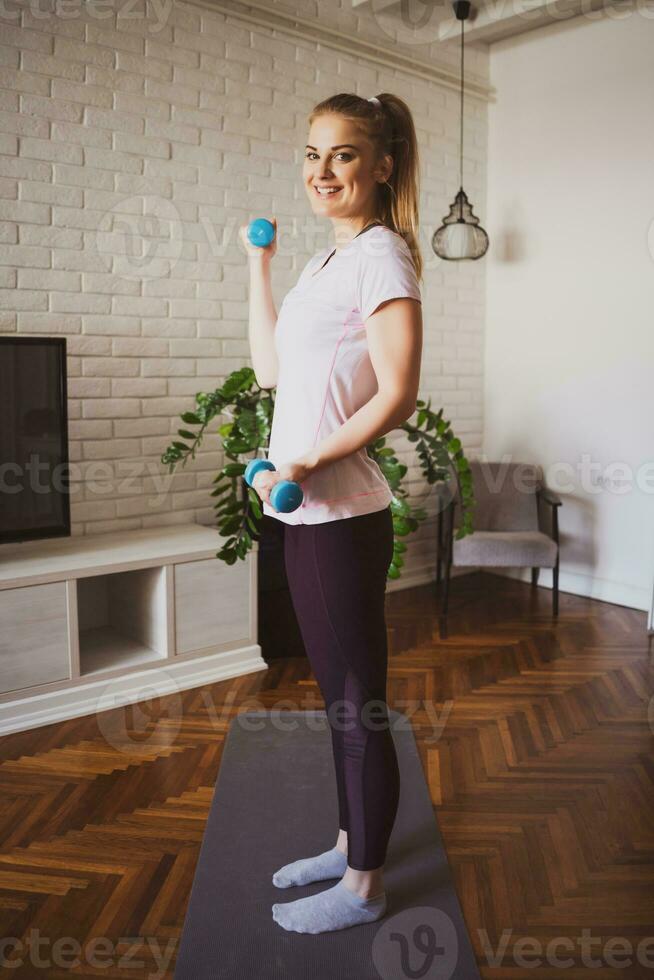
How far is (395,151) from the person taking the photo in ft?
5.45

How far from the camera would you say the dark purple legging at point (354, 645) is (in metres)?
1.62

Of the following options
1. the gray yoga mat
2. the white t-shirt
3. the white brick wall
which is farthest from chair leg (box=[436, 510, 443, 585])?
the white t-shirt

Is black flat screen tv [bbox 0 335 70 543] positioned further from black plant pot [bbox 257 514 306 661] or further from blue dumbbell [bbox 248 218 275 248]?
blue dumbbell [bbox 248 218 275 248]

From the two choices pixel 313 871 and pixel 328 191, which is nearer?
pixel 328 191

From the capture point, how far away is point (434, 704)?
299 centimetres

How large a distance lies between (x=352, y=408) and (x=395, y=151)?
505mm

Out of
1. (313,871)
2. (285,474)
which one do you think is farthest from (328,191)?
(313,871)

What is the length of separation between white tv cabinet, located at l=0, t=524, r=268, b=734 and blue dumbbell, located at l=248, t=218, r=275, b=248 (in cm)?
149

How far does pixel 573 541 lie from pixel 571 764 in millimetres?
2090

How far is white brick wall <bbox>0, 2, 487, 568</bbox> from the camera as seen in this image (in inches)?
123

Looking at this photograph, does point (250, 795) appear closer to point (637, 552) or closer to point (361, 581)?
point (361, 581)
